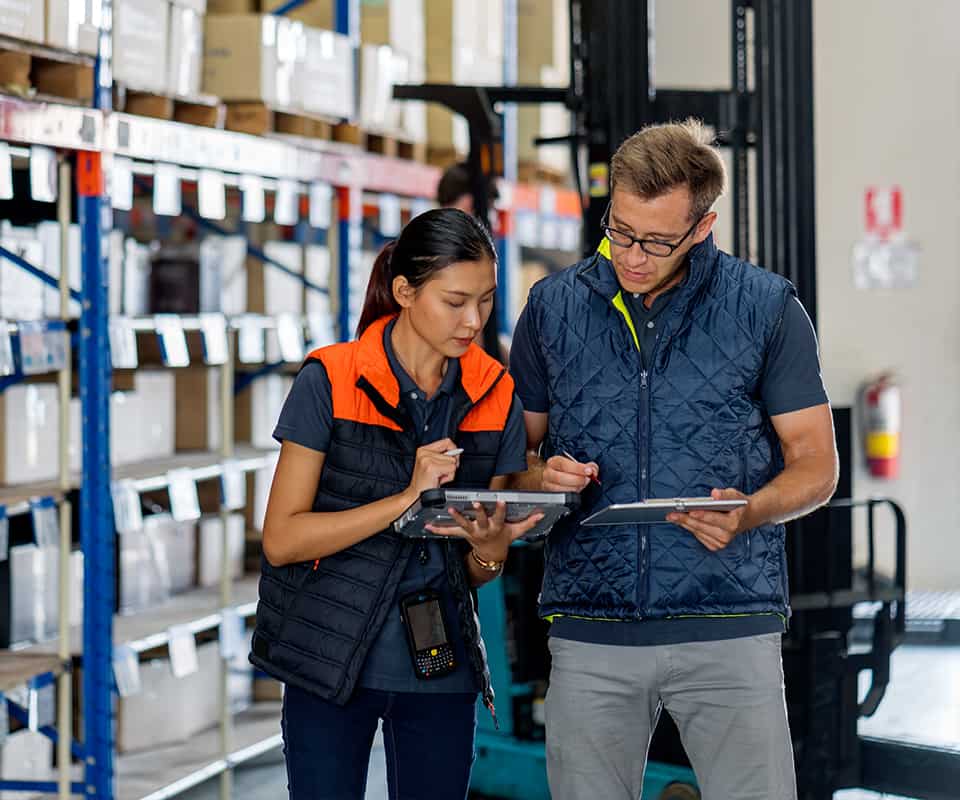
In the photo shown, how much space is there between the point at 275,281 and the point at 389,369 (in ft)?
11.3

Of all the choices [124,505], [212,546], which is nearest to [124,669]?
[124,505]

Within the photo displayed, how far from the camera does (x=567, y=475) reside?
2.49 m

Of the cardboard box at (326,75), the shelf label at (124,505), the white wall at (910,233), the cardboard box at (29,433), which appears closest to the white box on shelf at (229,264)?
the cardboard box at (326,75)

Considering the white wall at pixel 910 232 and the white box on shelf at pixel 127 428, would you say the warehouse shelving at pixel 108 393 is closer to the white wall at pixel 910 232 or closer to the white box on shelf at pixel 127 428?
the white box on shelf at pixel 127 428

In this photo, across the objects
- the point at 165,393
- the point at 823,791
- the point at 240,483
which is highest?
the point at 165,393

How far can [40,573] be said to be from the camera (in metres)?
4.61

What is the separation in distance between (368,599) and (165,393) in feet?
10.1

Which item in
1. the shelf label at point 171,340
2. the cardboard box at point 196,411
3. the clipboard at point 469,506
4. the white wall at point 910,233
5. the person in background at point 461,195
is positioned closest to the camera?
the clipboard at point 469,506

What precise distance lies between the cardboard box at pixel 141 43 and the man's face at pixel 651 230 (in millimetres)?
2488

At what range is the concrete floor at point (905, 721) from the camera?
546 cm

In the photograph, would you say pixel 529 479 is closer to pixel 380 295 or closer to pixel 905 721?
pixel 380 295

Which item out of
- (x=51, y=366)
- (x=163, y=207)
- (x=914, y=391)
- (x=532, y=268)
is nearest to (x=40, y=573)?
(x=51, y=366)

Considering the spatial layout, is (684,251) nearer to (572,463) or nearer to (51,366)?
(572,463)

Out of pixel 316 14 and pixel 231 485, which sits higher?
pixel 316 14
